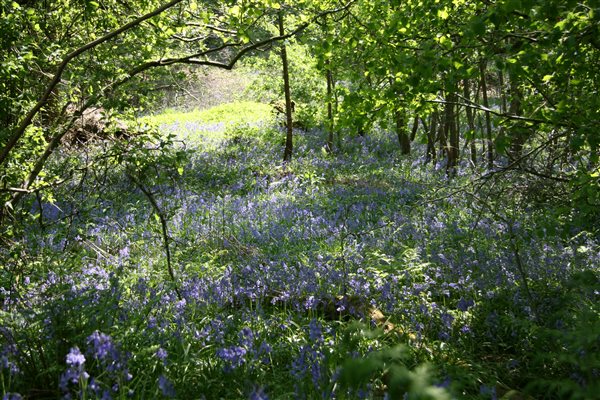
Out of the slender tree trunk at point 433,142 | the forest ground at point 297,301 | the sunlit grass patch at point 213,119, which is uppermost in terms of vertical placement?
the sunlit grass patch at point 213,119

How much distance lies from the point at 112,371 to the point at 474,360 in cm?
280

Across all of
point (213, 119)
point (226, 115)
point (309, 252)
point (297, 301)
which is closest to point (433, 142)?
point (309, 252)

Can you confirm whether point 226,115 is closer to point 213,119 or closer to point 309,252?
point 213,119

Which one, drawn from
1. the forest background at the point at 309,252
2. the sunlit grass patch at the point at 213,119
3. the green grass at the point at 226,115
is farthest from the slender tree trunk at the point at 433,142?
the green grass at the point at 226,115

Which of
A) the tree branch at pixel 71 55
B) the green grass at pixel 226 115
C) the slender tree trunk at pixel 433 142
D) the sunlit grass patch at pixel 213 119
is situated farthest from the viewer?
the green grass at pixel 226 115

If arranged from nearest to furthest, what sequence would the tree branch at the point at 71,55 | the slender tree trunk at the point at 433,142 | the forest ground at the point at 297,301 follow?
1. the forest ground at the point at 297,301
2. the tree branch at the point at 71,55
3. the slender tree trunk at the point at 433,142

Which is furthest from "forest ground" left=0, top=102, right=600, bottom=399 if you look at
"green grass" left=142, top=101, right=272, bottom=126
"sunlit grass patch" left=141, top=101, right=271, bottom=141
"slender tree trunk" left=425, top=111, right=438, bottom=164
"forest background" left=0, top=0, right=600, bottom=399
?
"green grass" left=142, top=101, right=272, bottom=126

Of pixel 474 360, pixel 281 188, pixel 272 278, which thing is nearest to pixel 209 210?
pixel 281 188

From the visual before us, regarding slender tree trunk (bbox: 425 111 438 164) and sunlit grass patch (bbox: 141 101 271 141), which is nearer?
slender tree trunk (bbox: 425 111 438 164)

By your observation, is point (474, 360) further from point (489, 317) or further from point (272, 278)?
point (272, 278)

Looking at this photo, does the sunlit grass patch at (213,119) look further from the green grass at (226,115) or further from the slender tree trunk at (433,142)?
the slender tree trunk at (433,142)

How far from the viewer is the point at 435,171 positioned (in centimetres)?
1285

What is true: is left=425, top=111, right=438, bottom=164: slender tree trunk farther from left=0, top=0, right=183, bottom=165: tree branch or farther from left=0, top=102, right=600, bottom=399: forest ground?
left=0, top=0, right=183, bottom=165: tree branch

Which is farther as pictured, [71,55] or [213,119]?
[213,119]
